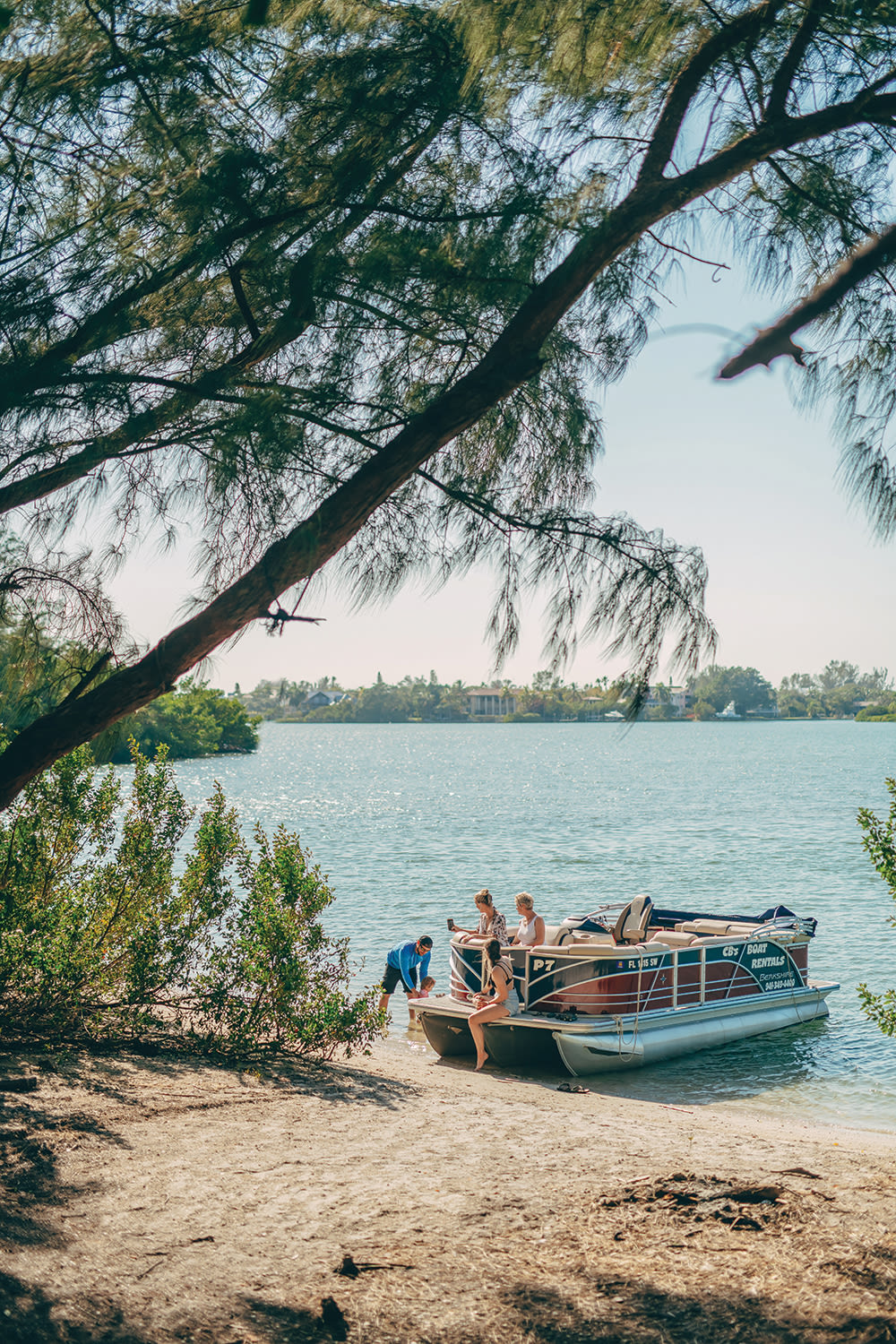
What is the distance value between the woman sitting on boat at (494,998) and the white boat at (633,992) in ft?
0.45

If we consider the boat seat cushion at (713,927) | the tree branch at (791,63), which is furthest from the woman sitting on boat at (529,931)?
the tree branch at (791,63)

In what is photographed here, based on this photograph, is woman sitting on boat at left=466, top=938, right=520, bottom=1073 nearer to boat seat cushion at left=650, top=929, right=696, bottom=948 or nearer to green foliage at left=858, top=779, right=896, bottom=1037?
boat seat cushion at left=650, top=929, right=696, bottom=948

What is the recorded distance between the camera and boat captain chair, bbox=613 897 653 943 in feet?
44.0

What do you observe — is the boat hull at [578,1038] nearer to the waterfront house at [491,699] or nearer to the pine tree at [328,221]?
the waterfront house at [491,699]

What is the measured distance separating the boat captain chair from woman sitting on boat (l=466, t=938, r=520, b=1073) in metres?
1.66

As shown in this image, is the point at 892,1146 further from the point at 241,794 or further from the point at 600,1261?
the point at 241,794

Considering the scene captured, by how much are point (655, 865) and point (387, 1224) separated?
98.7ft

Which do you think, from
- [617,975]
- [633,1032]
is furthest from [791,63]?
[633,1032]

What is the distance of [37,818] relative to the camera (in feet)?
27.7

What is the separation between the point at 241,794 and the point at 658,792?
2819 cm

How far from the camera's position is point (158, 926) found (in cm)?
884

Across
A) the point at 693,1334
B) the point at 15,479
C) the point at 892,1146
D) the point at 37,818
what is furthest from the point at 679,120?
the point at 892,1146

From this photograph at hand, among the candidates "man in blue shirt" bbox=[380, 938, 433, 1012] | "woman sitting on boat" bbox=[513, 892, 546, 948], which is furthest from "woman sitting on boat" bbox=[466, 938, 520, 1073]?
"man in blue shirt" bbox=[380, 938, 433, 1012]

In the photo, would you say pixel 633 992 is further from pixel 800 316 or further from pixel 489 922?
pixel 800 316
